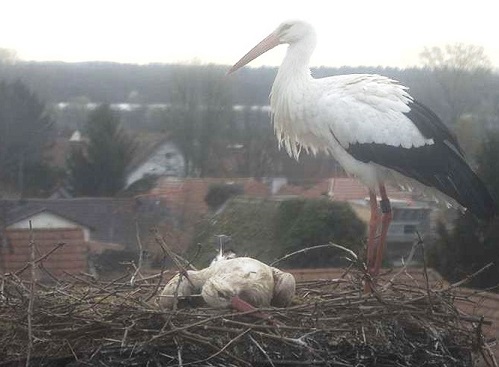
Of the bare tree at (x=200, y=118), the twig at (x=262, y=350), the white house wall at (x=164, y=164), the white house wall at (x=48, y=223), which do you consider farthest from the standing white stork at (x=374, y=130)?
the white house wall at (x=48, y=223)

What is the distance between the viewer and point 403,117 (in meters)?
3.35

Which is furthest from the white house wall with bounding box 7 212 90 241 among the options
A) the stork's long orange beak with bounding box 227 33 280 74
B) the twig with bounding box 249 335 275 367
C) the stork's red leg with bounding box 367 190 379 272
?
the twig with bounding box 249 335 275 367

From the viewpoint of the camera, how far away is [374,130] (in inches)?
129

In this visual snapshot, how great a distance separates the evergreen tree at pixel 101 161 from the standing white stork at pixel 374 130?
1450 mm

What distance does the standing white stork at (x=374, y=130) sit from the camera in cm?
329

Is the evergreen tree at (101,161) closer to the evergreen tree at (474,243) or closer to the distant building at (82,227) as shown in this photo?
the distant building at (82,227)

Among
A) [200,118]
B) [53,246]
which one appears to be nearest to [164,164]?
[200,118]

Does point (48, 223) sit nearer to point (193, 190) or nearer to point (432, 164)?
point (193, 190)

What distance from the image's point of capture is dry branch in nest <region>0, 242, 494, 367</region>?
2.22 meters

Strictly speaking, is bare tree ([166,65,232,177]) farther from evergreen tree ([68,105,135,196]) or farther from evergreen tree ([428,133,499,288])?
evergreen tree ([428,133,499,288])

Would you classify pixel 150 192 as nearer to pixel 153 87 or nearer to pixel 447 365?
pixel 153 87

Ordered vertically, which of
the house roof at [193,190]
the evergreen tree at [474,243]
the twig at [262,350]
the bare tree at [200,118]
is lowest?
the evergreen tree at [474,243]

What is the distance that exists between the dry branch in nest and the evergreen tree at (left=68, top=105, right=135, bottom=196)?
6.89 ft

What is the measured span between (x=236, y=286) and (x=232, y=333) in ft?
0.85
